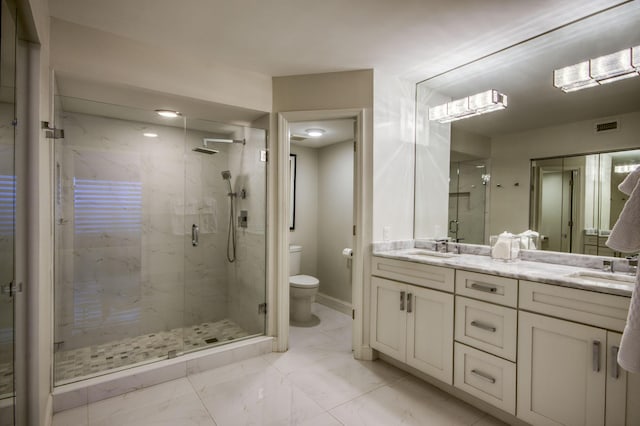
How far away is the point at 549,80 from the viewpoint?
2113 mm

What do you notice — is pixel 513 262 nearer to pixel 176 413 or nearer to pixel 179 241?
pixel 176 413

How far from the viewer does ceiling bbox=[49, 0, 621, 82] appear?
1.75 metres

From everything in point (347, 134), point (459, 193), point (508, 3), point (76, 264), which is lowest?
point (76, 264)

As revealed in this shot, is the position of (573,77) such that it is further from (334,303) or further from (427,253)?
(334,303)

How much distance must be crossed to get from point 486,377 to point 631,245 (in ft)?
3.42

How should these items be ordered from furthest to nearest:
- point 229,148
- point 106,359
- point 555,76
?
point 229,148
point 106,359
point 555,76

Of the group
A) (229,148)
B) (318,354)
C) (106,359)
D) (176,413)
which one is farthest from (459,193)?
(106,359)

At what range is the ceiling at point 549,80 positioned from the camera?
180cm

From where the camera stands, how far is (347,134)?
11.9 feet

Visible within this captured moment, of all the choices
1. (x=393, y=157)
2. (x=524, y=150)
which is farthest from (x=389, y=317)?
(x=524, y=150)

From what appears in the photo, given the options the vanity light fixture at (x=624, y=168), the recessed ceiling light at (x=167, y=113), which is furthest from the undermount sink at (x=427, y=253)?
the recessed ceiling light at (x=167, y=113)

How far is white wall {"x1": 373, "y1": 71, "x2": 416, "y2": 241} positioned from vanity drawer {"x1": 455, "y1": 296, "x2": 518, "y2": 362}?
35.0 inches

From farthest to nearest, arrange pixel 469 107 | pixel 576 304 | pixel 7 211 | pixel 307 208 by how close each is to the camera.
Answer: pixel 307 208
pixel 469 107
pixel 576 304
pixel 7 211

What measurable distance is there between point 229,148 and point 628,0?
2858 mm
